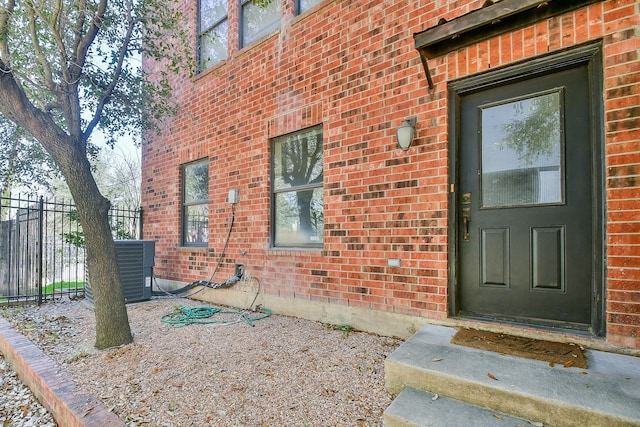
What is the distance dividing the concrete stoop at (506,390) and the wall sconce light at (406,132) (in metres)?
1.83

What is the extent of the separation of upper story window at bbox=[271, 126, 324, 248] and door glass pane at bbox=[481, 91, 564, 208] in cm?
189

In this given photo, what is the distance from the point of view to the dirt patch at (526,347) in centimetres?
220

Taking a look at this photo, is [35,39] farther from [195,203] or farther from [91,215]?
[195,203]

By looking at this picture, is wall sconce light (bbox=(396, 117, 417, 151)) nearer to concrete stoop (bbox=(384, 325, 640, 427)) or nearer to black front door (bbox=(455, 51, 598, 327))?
black front door (bbox=(455, 51, 598, 327))

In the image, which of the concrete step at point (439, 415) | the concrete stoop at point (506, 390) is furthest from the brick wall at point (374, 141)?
the concrete step at point (439, 415)

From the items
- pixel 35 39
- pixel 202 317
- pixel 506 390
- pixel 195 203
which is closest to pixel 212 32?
pixel 195 203

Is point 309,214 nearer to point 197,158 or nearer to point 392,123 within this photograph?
point 392,123

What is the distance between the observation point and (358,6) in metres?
3.78

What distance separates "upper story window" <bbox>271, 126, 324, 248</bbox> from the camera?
169 inches

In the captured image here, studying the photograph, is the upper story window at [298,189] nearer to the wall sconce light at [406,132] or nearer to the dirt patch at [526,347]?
the wall sconce light at [406,132]

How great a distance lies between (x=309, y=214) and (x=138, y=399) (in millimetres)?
2637

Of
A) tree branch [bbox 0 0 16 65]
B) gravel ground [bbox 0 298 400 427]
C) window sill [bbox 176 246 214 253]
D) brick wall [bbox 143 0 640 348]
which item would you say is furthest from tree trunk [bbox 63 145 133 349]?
window sill [bbox 176 246 214 253]

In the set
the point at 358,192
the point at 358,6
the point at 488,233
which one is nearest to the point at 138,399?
the point at 358,192

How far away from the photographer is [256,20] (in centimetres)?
519
